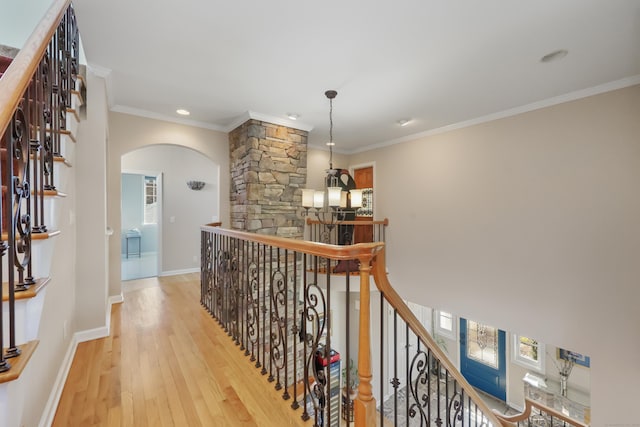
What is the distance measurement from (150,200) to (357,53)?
7506 millimetres

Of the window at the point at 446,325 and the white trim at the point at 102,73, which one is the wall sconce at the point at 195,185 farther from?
the window at the point at 446,325

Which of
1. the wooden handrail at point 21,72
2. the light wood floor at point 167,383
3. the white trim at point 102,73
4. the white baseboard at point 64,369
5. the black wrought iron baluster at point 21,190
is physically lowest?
the light wood floor at point 167,383

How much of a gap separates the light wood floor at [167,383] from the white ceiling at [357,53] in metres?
2.72

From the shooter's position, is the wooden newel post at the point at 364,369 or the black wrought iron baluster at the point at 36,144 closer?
the black wrought iron baluster at the point at 36,144

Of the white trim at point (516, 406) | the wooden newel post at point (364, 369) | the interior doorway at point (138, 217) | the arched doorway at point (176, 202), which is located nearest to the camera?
the wooden newel post at point (364, 369)

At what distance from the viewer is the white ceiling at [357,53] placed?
2.00 meters

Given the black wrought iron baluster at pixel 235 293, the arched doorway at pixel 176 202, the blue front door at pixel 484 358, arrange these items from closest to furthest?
1. the black wrought iron baluster at pixel 235 293
2. the arched doorway at pixel 176 202
3. the blue front door at pixel 484 358

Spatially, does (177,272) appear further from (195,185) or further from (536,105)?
(536,105)

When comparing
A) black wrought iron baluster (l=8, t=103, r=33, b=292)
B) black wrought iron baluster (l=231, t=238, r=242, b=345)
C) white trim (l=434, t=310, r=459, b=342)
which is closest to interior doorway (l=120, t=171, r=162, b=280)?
black wrought iron baluster (l=231, t=238, r=242, b=345)

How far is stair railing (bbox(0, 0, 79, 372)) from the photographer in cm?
86

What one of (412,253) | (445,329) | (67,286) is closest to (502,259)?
(412,253)

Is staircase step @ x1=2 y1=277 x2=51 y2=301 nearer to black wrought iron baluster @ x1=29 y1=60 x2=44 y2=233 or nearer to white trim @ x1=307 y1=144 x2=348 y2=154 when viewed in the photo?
black wrought iron baluster @ x1=29 y1=60 x2=44 y2=233

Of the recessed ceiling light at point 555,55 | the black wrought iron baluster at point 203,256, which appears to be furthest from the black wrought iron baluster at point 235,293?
the recessed ceiling light at point 555,55

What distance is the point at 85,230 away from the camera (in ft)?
8.59
